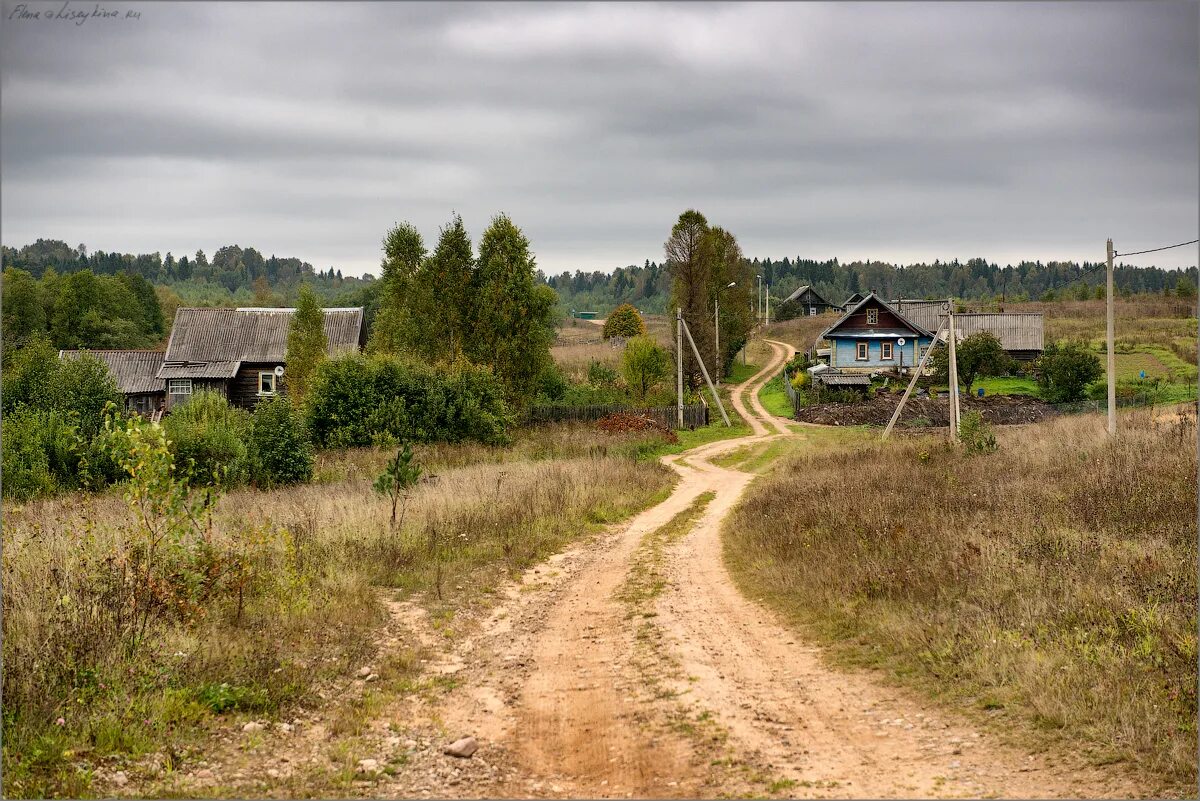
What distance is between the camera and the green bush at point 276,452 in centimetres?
2641

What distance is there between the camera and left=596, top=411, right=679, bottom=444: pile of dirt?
39.8 metres

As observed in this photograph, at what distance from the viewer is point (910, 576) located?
460 inches

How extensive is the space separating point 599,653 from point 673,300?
166 feet

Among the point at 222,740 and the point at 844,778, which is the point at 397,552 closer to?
the point at 222,740

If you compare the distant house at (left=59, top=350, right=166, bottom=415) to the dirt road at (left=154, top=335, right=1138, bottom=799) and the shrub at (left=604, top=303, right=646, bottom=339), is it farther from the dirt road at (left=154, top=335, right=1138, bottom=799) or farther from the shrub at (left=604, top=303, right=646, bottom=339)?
the dirt road at (left=154, top=335, right=1138, bottom=799)

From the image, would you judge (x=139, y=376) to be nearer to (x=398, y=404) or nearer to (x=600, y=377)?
(x=600, y=377)

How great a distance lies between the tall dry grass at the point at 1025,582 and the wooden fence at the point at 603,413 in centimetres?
2437

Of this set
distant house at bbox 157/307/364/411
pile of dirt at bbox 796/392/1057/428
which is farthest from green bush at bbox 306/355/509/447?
distant house at bbox 157/307/364/411

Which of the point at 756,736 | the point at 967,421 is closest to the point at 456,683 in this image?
the point at 756,736

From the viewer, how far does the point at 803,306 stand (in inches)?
4532

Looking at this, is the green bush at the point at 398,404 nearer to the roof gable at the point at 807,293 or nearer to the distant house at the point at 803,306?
the distant house at the point at 803,306

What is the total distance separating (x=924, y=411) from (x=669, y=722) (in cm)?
4034

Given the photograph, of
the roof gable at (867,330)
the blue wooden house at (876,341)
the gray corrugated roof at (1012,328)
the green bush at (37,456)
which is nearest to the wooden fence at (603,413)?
the roof gable at (867,330)

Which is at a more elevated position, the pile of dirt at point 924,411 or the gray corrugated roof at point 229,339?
the gray corrugated roof at point 229,339
